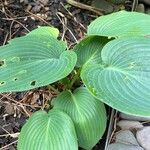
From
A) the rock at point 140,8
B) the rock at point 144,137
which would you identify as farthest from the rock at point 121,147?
the rock at point 140,8

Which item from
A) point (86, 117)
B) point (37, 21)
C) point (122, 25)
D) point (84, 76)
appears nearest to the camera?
point (84, 76)

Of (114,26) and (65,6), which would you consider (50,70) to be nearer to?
(114,26)

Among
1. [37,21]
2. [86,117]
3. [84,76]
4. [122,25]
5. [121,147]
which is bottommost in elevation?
[121,147]

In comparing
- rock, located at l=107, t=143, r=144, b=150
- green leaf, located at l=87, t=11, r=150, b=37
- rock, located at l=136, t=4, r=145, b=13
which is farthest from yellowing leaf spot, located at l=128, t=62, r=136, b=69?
rock, located at l=136, t=4, r=145, b=13

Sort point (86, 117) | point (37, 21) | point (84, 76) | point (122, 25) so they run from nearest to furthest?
1. point (84, 76)
2. point (86, 117)
3. point (122, 25)
4. point (37, 21)

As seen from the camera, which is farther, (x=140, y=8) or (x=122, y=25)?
(x=140, y=8)

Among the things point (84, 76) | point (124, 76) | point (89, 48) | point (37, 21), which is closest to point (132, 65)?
point (124, 76)

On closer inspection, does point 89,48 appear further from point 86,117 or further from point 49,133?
point 49,133

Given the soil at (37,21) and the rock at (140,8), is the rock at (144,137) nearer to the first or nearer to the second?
the soil at (37,21)

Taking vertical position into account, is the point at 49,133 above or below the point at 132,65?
below
